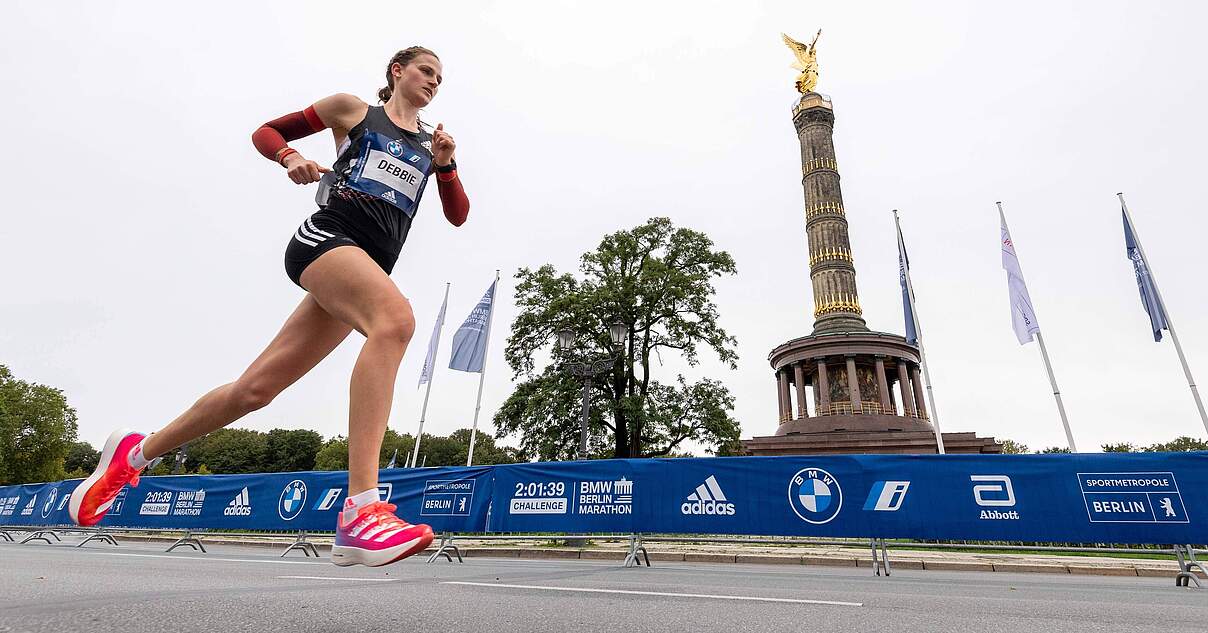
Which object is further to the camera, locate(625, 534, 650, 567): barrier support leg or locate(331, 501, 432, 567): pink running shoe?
locate(625, 534, 650, 567): barrier support leg

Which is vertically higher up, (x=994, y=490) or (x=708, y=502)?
(x=994, y=490)

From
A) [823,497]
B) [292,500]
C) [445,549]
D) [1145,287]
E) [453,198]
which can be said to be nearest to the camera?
[453,198]

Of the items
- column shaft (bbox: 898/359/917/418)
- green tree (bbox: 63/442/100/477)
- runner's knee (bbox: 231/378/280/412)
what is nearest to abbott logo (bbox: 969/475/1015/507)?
runner's knee (bbox: 231/378/280/412)

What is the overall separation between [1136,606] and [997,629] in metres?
2.12

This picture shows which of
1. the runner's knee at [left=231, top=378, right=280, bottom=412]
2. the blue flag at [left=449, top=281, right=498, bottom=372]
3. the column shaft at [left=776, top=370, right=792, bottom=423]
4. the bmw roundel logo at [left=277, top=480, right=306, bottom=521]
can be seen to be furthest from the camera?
the column shaft at [left=776, top=370, right=792, bottom=423]

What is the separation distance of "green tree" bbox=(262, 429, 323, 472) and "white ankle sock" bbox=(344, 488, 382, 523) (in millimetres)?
92808

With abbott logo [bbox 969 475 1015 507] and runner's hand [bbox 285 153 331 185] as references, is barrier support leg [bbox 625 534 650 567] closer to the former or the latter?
abbott logo [bbox 969 475 1015 507]

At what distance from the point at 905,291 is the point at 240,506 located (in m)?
21.5

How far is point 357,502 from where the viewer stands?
6.82 ft

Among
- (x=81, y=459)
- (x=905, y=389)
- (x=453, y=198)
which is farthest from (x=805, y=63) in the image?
(x=81, y=459)

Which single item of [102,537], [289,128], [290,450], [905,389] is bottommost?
[102,537]

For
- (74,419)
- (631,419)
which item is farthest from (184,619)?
(74,419)

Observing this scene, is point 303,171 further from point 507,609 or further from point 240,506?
point 240,506

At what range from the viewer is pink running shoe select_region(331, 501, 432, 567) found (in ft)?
6.29
